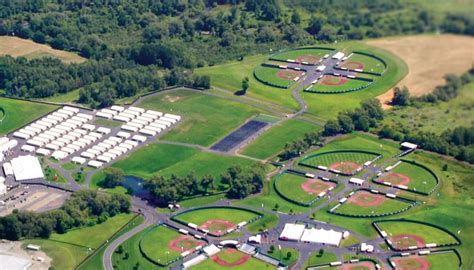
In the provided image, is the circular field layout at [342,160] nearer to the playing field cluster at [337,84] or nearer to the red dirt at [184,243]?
the playing field cluster at [337,84]

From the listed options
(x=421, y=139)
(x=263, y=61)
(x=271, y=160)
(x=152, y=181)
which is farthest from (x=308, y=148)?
(x=263, y=61)

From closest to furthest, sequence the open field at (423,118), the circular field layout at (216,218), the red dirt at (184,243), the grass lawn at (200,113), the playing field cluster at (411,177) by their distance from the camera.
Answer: the red dirt at (184,243), the circular field layout at (216,218), the playing field cluster at (411,177), the open field at (423,118), the grass lawn at (200,113)

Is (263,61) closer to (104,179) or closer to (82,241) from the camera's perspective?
(104,179)

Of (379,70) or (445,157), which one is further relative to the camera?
(379,70)

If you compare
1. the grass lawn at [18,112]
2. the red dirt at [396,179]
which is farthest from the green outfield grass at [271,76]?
the red dirt at [396,179]

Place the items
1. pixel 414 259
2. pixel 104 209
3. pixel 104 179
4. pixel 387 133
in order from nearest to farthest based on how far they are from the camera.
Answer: pixel 414 259
pixel 104 209
pixel 104 179
pixel 387 133

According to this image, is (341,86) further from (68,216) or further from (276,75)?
(68,216)

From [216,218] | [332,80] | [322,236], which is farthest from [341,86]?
[322,236]

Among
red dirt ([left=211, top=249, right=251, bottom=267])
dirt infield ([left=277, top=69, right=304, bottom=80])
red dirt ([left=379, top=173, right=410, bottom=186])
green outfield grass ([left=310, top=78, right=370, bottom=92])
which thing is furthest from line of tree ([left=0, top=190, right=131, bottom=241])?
dirt infield ([left=277, top=69, right=304, bottom=80])
